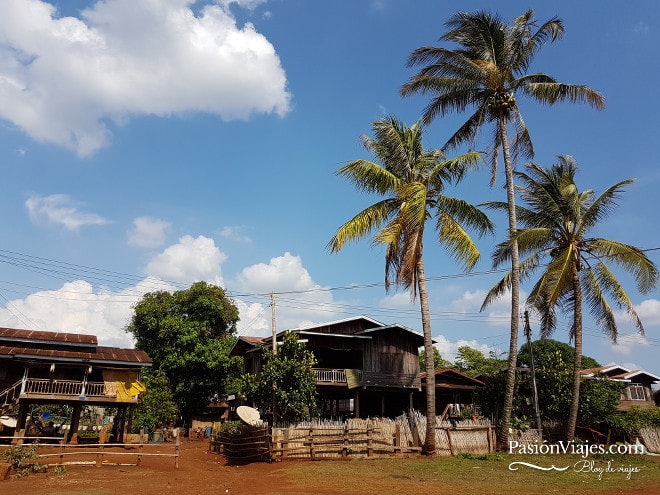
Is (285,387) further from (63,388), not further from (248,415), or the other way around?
(63,388)

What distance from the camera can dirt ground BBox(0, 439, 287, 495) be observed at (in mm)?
13875

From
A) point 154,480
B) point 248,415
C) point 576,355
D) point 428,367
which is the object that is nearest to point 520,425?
point 576,355

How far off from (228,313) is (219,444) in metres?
18.2

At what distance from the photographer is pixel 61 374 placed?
2656 cm

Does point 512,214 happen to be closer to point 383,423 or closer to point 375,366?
point 383,423

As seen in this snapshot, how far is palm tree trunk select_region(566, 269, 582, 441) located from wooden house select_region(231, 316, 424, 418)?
946 centimetres

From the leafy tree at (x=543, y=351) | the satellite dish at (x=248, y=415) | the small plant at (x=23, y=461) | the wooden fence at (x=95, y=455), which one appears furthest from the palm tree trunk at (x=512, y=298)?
the leafy tree at (x=543, y=351)

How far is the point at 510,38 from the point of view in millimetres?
21656

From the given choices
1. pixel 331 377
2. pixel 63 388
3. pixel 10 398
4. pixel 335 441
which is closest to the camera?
pixel 335 441

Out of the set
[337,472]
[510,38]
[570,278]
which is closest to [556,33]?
[510,38]

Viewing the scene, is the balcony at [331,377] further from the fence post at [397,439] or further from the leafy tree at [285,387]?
the fence post at [397,439]

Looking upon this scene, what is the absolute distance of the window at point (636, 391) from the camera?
3753cm

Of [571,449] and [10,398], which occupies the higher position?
[10,398]

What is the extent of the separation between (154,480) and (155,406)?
62.7 feet
